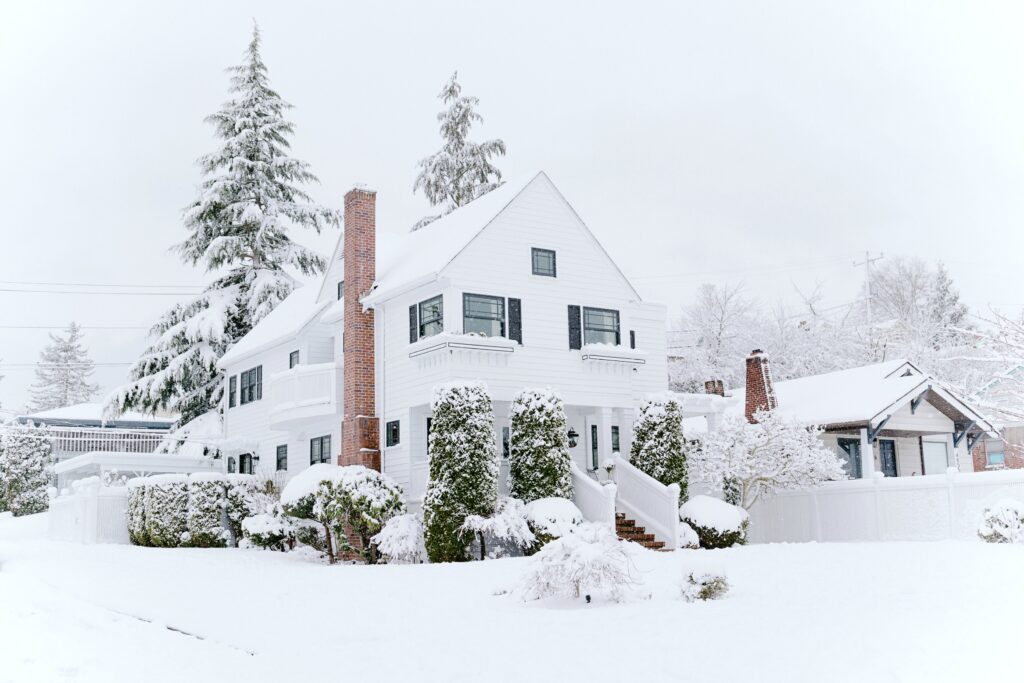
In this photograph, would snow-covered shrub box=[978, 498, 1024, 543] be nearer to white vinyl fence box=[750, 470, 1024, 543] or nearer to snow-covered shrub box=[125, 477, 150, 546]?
white vinyl fence box=[750, 470, 1024, 543]

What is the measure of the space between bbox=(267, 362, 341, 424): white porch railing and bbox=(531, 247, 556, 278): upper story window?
6067 mm

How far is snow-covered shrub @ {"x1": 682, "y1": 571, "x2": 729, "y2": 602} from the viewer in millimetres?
12812

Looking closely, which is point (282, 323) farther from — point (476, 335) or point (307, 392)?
point (476, 335)

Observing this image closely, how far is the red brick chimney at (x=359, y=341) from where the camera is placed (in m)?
25.3

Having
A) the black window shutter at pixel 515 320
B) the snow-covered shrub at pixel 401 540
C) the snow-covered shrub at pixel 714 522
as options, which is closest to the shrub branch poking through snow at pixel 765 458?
the snow-covered shrub at pixel 714 522

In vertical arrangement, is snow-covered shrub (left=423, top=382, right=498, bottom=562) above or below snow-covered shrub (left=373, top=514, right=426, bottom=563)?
above

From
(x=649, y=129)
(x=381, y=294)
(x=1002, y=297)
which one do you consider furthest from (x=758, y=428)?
(x=649, y=129)

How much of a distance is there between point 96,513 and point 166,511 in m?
3.07

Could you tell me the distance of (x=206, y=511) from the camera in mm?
25219

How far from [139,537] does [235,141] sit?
1992 centimetres

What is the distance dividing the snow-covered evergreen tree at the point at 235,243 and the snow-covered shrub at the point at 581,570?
26569 millimetres

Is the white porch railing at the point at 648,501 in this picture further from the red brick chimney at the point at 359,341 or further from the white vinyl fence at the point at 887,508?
Result: the red brick chimney at the point at 359,341

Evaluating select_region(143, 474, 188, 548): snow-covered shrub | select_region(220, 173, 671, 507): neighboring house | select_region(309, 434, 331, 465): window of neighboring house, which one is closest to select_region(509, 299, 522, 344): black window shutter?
select_region(220, 173, 671, 507): neighboring house

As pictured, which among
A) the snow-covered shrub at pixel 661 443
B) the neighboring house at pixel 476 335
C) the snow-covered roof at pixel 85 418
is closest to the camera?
the snow-covered shrub at pixel 661 443
